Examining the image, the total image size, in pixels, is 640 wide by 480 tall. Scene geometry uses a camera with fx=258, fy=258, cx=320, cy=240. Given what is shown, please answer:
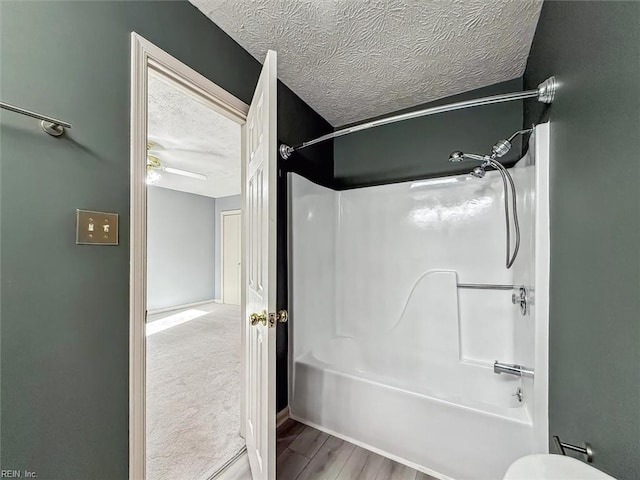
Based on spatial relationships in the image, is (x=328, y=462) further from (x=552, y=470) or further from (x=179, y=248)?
(x=179, y=248)

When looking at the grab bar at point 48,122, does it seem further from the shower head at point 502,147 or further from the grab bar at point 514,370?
the grab bar at point 514,370

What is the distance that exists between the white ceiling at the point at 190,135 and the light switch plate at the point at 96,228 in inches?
27.8

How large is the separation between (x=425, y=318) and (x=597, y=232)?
1532 mm

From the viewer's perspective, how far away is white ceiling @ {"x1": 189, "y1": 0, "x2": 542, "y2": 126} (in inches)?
50.5

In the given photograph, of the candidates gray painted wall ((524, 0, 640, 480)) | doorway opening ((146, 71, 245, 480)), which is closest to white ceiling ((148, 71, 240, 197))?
doorway opening ((146, 71, 245, 480))

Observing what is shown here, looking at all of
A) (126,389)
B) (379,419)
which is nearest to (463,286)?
(379,419)

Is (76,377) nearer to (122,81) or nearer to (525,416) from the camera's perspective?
(122,81)

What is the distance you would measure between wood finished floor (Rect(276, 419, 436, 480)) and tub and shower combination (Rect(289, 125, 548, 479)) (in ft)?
0.19

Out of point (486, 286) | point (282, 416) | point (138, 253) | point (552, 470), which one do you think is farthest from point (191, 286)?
point (552, 470)

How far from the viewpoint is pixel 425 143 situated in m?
2.20

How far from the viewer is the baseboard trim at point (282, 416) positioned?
185 cm

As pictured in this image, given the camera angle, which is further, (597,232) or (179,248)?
(179,248)

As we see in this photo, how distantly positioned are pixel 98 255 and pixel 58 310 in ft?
0.66

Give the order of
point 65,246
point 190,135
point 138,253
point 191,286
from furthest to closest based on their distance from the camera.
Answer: point 191,286, point 190,135, point 138,253, point 65,246
